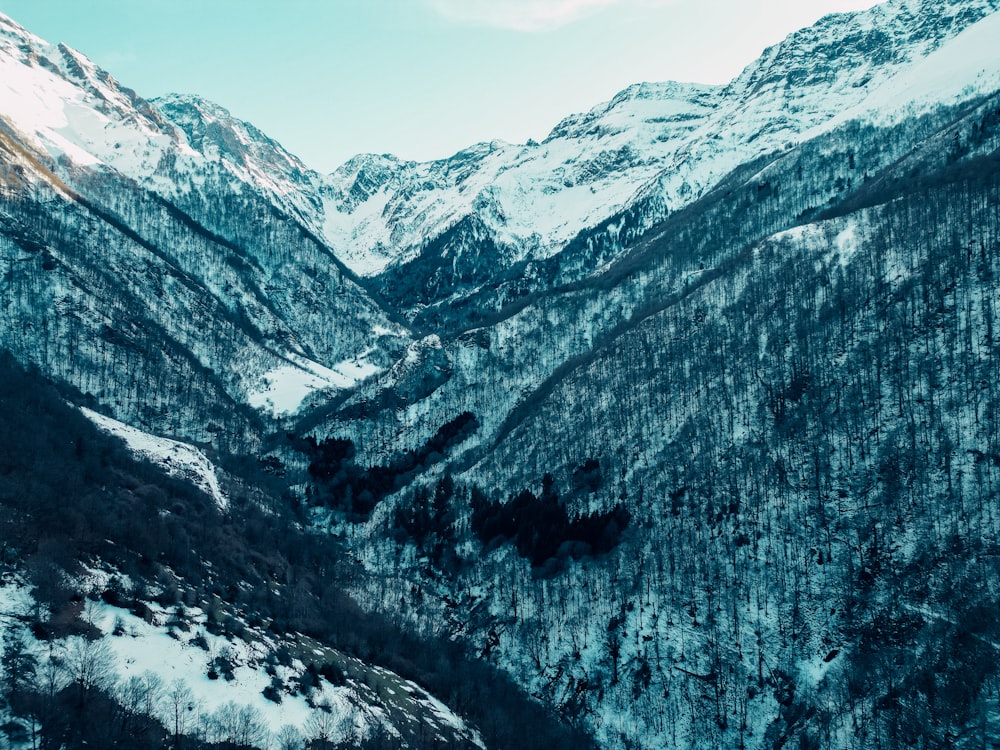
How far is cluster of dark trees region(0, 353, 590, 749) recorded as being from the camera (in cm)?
5897

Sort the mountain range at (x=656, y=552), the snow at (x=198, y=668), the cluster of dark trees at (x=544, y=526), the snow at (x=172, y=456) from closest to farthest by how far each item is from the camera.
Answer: the snow at (x=198, y=668) < the mountain range at (x=656, y=552) < the cluster of dark trees at (x=544, y=526) < the snow at (x=172, y=456)

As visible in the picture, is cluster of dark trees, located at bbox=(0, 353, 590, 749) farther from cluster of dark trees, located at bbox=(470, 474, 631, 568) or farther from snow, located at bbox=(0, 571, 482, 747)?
cluster of dark trees, located at bbox=(470, 474, 631, 568)

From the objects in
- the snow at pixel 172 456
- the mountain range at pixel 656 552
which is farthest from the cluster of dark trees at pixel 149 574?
the snow at pixel 172 456

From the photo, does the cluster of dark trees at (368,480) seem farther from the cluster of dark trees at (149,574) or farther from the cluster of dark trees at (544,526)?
the cluster of dark trees at (544,526)

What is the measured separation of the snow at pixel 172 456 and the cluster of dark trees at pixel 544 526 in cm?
5202

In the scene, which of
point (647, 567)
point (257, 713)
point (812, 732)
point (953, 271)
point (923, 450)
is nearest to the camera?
point (257, 713)

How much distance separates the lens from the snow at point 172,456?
148 metres

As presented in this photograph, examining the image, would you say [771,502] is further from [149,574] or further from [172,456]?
[172,456]

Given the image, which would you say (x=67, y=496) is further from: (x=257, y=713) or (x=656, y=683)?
(x=656, y=683)

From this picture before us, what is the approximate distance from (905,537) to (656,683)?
126ft

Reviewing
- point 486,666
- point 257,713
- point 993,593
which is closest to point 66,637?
point 257,713

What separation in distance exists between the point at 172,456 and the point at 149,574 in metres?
77.7

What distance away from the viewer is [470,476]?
552 ft

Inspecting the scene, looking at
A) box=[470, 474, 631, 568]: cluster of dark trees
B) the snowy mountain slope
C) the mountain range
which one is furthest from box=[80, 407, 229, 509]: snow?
box=[470, 474, 631, 568]: cluster of dark trees
